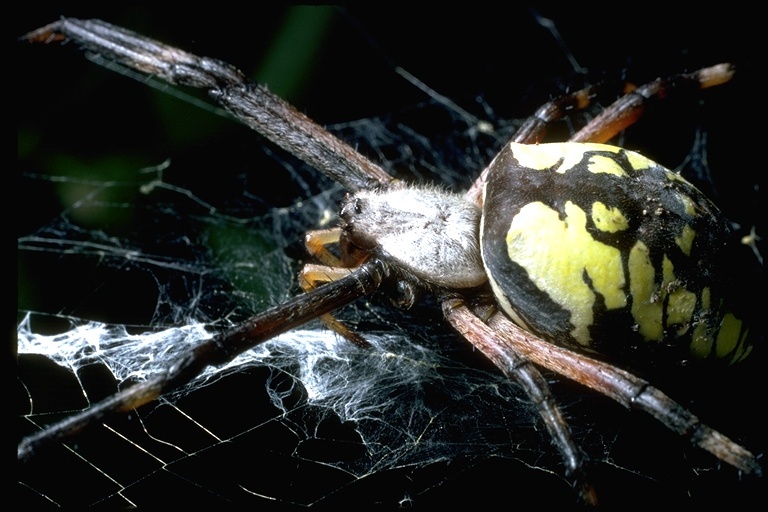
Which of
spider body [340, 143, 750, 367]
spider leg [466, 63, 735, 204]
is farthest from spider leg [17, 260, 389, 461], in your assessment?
spider leg [466, 63, 735, 204]

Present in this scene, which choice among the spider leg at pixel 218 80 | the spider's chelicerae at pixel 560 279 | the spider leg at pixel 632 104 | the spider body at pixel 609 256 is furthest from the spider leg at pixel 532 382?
the spider leg at pixel 632 104

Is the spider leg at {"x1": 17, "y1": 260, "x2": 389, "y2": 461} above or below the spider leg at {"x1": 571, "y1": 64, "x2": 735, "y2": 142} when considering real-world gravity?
below

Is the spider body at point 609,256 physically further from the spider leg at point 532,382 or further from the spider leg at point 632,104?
the spider leg at point 632,104

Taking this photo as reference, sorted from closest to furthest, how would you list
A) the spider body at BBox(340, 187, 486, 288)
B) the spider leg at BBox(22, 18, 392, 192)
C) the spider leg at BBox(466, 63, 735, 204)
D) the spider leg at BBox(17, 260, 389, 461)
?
the spider leg at BBox(17, 260, 389, 461) < the spider body at BBox(340, 187, 486, 288) < the spider leg at BBox(22, 18, 392, 192) < the spider leg at BBox(466, 63, 735, 204)

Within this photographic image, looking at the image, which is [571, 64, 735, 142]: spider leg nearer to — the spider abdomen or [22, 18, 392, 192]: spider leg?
the spider abdomen

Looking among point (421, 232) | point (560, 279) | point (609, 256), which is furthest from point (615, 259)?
point (421, 232)

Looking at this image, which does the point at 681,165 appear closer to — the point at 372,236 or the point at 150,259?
the point at 372,236
